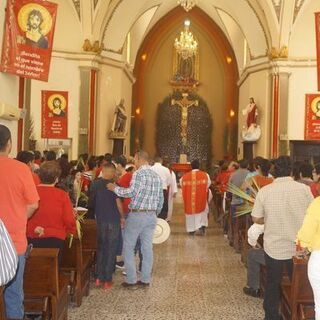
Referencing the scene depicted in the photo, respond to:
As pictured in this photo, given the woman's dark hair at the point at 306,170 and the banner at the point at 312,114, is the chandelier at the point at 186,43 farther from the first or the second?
the woman's dark hair at the point at 306,170

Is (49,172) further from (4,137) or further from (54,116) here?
(54,116)

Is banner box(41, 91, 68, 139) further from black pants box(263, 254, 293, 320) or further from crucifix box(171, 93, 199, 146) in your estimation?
crucifix box(171, 93, 199, 146)

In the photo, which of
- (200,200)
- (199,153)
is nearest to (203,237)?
(200,200)

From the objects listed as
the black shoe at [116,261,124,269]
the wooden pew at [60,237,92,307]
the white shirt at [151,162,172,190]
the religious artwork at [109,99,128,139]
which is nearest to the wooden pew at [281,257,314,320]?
the wooden pew at [60,237,92,307]

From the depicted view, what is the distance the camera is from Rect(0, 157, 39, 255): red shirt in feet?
15.2

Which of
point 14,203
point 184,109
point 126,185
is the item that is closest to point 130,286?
point 126,185

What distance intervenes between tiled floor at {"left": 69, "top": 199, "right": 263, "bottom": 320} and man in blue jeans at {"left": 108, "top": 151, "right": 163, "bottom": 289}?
1.05 feet

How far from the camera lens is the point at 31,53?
10.2 meters

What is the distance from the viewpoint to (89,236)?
7.41 metres

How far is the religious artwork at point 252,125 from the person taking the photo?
66.4 ft

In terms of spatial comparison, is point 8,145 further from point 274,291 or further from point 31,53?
point 31,53

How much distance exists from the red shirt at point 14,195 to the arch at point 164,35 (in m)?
21.9

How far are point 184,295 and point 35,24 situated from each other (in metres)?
5.27

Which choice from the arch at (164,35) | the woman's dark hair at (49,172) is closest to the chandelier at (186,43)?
the arch at (164,35)
